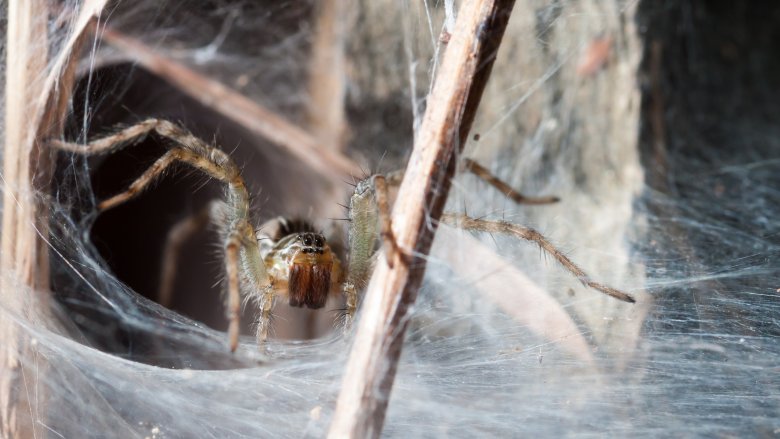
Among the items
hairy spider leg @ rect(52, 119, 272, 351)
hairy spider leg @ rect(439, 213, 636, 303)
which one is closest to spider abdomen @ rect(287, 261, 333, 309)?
hairy spider leg @ rect(52, 119, 272, 351)

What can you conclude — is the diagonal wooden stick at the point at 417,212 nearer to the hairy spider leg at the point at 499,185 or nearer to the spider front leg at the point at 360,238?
the spider front leg at the point at 360,238

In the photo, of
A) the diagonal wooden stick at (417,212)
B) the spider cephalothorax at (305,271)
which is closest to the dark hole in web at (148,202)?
the spider cephalothorax at (305,271)

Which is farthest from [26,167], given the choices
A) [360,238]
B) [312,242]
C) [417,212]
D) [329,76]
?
[329,76]

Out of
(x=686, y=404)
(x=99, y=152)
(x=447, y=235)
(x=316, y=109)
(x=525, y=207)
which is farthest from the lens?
(x=316, y=109)

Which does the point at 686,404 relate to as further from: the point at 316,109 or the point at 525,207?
the point at 316,109

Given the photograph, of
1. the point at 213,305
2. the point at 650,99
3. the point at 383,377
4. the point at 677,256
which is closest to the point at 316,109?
the point at 213,305

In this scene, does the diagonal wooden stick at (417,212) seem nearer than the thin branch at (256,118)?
Yes

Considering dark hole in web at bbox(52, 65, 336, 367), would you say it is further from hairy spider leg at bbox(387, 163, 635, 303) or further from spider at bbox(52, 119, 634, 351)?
hairy spider leg at bbox(387, 163, 635, 303)
